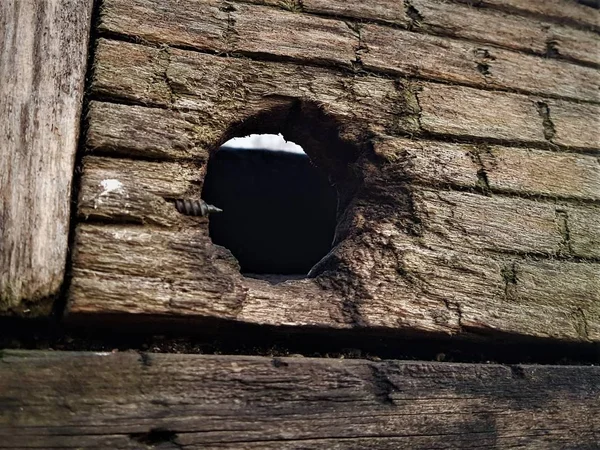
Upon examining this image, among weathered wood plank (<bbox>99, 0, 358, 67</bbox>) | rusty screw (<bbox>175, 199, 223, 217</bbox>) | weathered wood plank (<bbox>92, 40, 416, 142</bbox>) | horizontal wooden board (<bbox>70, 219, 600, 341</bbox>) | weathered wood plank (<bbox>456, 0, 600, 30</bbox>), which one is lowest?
horizontal wooden board (<bbox>70, 219, 600, 341</bbox>)

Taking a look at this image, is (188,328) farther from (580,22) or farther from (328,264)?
(580,22)

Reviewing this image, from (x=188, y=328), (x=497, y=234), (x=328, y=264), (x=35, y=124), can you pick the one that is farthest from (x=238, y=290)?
(x=497, y=234)

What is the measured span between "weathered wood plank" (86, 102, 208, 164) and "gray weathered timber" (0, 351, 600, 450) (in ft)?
1.64

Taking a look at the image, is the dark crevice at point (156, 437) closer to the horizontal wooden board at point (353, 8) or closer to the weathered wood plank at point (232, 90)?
the weathered wood plank at point (232, 90)

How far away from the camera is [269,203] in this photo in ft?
9.01

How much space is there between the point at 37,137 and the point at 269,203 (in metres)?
1.20

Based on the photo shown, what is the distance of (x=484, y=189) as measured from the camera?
1.98 metres

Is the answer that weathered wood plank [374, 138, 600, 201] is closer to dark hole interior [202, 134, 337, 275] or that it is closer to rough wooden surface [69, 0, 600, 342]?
rough wooden surface [69, 0, 600, 342]

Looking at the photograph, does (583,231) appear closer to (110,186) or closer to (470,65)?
(470,65)

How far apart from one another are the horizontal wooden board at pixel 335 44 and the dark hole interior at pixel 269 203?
29.0 inches

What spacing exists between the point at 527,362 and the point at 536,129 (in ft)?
2.32

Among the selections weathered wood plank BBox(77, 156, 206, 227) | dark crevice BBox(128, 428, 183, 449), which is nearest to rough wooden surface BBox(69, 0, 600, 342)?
weathered wood plank BBox(77, 156, 206, 227)

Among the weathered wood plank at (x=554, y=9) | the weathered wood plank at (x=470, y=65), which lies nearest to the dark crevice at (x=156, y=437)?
the weathered wood plank at (x=470, y=65)

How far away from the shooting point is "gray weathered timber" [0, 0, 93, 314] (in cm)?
154
